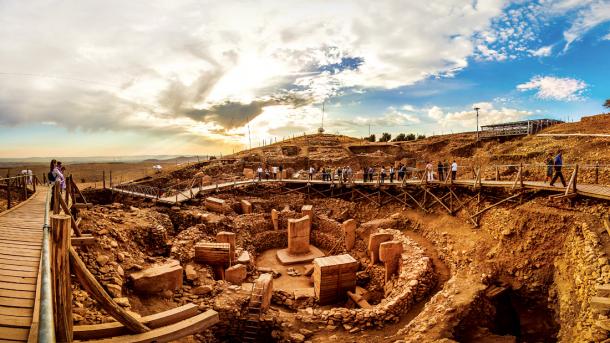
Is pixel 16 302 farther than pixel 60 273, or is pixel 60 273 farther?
pixel 16 302

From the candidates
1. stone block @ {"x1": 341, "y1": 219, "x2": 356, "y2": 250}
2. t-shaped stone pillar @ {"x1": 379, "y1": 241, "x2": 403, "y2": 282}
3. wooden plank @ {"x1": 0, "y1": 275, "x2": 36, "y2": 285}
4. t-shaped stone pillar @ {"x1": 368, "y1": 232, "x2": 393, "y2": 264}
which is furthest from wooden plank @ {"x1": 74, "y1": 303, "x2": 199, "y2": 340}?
stone block @ {"x1": 341, "y1": 219, "x2": 356, "y2": 250}

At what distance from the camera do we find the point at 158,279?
324 inches

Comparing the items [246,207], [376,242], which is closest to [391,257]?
[376,242]

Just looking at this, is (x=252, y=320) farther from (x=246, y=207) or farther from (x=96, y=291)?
(x=246, y=207)

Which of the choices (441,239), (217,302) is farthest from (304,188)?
(217,302)

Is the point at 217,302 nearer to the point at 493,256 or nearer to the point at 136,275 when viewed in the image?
the point at 136,275

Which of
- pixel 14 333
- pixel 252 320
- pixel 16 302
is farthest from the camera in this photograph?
pixel 252 320

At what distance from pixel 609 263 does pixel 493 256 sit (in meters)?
3.52

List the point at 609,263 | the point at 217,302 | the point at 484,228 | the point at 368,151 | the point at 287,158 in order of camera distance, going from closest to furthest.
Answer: the point at 609,263, the point at 217,302, the point at 484,228, the point at 287,158, the point at 368,151

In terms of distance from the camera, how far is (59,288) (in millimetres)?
3377

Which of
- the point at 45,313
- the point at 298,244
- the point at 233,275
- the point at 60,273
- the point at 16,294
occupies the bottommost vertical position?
the point at 298,244

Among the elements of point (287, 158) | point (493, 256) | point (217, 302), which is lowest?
point (217, 302)

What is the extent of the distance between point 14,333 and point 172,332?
1.74 meters

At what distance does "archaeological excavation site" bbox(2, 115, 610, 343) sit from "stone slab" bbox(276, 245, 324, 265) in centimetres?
11
